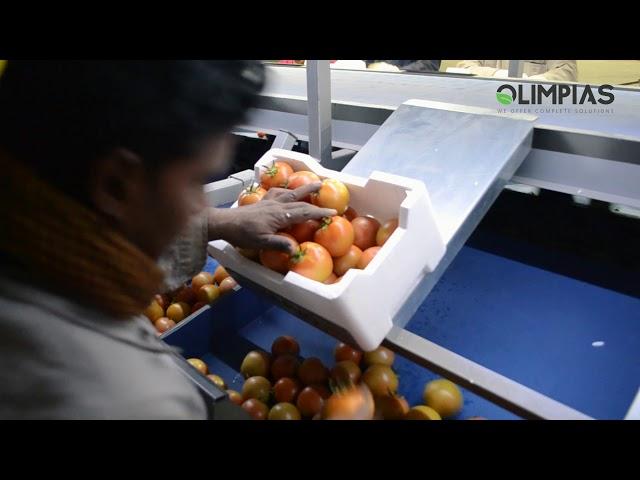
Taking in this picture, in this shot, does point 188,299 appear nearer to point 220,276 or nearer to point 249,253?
point 220,276

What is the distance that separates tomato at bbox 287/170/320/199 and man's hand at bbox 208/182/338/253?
45 mm

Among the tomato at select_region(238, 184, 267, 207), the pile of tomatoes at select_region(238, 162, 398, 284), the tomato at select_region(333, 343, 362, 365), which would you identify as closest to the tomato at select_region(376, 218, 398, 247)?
the pile of tomatoes at select_region(238, 162, 398, 284)

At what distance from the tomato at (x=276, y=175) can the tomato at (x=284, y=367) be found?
573mm

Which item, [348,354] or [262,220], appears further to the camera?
[348,354]

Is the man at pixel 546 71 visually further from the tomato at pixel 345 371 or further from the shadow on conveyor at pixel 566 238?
the tomato at pixel 345 371

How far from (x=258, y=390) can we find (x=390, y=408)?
1.80 feet

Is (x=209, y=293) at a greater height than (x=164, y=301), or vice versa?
(x=209, y=293)

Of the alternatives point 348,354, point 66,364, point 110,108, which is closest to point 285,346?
point 348,354

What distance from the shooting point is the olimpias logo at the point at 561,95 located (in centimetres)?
215

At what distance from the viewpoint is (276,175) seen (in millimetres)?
1375

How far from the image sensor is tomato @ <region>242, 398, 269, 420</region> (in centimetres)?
139

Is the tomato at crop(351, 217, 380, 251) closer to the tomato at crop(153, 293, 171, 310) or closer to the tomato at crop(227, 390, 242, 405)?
the tomato at crop(227, 390, 242, 405)

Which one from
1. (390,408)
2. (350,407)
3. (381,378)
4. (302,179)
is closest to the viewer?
(350,407)
